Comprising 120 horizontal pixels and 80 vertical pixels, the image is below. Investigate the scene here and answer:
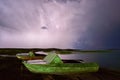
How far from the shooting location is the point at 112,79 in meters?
25.6

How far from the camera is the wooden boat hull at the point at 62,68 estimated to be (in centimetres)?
2417

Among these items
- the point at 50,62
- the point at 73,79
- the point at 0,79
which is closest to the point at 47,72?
the point at 50,62

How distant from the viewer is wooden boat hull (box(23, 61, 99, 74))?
24.2 metres

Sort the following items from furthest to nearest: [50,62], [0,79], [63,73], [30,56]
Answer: [30,56] < [63,73] < [50,62] < [0,79]

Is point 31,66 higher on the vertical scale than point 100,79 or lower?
higher

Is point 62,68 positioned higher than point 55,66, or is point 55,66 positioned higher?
point 55,66

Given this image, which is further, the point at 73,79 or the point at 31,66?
the point at 31,66

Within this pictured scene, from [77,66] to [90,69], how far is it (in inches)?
83.5

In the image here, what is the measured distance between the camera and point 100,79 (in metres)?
25.3

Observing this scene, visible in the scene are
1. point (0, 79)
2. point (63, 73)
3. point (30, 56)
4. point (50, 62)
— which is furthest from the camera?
point (30, 56)

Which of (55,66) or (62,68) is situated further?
(62,68)

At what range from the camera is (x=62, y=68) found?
24.9m

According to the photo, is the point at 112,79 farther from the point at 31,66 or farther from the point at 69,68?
the point at 31,66

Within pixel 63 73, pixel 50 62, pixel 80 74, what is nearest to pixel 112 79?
pixel 80 74
